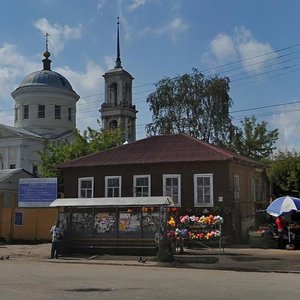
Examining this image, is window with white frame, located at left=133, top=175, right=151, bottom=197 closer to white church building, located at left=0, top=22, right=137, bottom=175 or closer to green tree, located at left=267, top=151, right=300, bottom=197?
green tree, located at left=267, top=151, right=300, bottom=197

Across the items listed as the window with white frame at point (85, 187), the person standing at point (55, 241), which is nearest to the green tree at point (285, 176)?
the window with white frame at point (85, 187)

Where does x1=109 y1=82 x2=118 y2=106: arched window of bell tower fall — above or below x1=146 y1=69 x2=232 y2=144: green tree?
above

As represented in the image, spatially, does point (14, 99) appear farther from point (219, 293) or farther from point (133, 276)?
point (219, 293)

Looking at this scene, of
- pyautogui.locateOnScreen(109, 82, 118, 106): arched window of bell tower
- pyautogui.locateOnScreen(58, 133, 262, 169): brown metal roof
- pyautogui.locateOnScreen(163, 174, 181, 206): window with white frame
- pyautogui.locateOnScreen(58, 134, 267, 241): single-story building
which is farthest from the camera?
pyautogui.locateOnScreen(109, 82, 118, 106): arched window of bell tower

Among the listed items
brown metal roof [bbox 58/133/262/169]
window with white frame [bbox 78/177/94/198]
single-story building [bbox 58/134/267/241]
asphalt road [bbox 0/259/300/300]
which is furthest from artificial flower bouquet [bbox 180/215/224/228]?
window with white frame [bbox 78/177/94/198]

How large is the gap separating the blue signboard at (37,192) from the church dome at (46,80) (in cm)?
3046

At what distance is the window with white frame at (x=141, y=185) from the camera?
3161cm

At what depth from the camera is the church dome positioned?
64250 mm

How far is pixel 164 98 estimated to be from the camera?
5084 centimetres

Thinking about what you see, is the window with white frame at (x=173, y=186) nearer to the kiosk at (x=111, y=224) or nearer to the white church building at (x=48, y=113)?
the kiosk at (x=111, y=224)

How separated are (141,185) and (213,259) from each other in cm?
1127

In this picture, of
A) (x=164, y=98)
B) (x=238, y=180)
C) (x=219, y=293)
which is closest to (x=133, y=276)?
(x=219, y=293)

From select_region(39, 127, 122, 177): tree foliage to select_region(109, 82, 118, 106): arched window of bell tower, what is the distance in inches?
601

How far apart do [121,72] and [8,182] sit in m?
28.3
